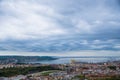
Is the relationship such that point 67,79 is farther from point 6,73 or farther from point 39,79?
point 6,73

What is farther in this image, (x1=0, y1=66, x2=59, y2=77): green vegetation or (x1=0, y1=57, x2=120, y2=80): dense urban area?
(x1=0, y1=66, x2=59, y2=77): green vegetation

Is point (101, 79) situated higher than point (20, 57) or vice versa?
point (20, 57)

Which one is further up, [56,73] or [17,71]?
[17,71]

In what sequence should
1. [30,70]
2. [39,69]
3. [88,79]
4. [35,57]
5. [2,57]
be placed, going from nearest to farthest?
[88,79] < [30,70] < [39,69] < [2,57] < [35,57]

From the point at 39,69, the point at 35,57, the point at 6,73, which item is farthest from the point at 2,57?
the point at 6,73

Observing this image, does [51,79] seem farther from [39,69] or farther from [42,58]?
[42,58]

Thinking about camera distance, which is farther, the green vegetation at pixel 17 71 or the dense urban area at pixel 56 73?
the green vegetation at pixel 17 71

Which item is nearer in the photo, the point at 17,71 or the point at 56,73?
the point at 56,73

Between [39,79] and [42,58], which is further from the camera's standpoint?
[42,58]

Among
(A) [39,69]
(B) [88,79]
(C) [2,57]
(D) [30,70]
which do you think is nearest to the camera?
(B) [88,79]
